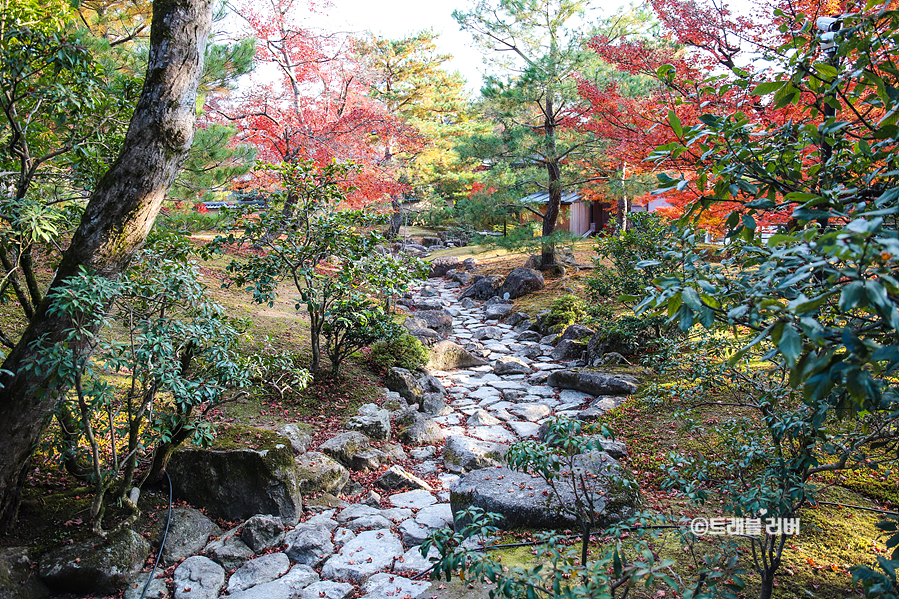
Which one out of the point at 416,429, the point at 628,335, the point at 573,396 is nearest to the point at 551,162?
the point at 628,335

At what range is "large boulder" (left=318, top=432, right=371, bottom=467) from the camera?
491 centimetres

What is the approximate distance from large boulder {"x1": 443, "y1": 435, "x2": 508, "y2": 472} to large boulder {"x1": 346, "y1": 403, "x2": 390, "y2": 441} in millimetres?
704

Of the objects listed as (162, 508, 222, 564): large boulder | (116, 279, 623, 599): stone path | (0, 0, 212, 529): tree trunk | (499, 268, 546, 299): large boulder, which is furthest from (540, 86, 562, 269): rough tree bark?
(162, 508, 222, 564): large boulder

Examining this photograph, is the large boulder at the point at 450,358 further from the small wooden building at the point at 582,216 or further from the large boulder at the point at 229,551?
the small wooden building at the point at 582,216

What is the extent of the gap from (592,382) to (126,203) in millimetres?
5541

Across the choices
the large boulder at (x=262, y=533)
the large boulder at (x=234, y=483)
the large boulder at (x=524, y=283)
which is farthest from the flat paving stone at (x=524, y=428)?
the large boulder at (x=524, y=283)

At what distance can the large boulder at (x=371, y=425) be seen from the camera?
18.0ft

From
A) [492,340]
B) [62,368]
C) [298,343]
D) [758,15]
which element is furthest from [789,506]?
[492,340]

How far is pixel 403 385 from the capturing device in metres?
6.79

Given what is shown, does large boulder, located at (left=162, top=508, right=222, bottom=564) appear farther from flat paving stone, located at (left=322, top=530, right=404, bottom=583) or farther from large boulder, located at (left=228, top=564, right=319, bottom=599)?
flat paving stone, located at (left=322, top=530, right=404, bottom=583)

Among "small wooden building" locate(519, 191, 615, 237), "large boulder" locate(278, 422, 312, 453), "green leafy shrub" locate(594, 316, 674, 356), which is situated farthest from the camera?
"small wooden building" locate(519, 191, 615, 237)

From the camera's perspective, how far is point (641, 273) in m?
7.46

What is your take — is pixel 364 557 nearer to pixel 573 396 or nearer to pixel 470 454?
pixel 470 454

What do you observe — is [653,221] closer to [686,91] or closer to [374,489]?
[686,91]
